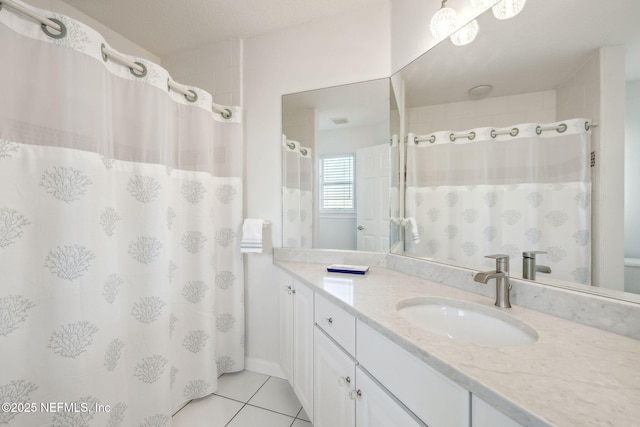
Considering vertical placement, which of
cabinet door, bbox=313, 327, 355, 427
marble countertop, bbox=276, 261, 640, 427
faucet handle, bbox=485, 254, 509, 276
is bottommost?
cabinet door, bbox=313, 327, 355, 427

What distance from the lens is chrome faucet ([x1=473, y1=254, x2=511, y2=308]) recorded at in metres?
0.88

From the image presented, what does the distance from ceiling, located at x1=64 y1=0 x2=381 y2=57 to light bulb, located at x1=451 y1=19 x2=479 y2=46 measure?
63cm

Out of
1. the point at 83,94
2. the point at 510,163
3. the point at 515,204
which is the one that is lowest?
the point at 515,204

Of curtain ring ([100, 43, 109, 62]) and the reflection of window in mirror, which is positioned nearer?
curtain ring ([100, 43, 109, 62])

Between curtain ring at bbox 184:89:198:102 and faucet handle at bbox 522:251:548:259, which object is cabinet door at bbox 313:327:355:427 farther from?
curtain ring at bbox 184:89:198:102

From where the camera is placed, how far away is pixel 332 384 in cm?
104

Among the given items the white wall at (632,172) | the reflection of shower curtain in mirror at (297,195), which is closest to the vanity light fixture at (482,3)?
the white wall at (632,172)

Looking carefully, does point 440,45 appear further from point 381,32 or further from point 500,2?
point 381,32

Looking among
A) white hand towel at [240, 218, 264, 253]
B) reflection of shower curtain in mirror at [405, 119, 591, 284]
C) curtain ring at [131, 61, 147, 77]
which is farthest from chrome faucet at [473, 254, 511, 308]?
curtain ring at [131, 61, 147, 77]

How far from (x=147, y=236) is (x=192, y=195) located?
14.5 inches

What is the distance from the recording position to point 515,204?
0.97 metres

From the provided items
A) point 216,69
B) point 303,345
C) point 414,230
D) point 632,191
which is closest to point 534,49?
point 632,191

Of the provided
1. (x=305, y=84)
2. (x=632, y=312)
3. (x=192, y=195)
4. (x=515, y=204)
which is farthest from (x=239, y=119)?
(x=632, y=312)

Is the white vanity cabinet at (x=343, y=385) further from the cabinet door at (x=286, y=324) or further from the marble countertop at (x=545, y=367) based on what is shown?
the cabinet door at (x=286, y=324)
